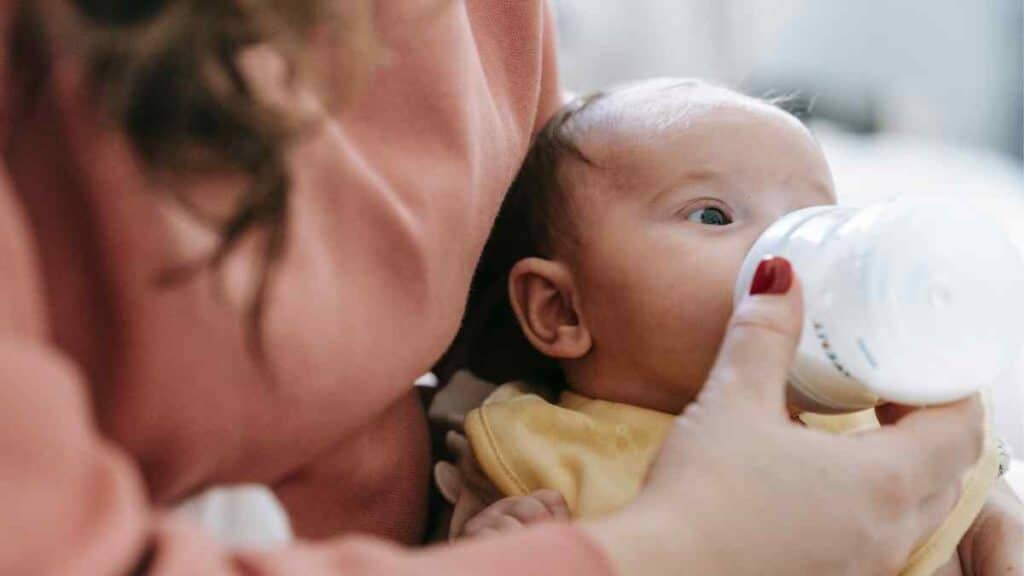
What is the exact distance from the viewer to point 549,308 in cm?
93

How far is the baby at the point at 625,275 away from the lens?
829 millimetres

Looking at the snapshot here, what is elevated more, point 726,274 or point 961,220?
point 961,220

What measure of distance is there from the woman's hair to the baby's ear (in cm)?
39

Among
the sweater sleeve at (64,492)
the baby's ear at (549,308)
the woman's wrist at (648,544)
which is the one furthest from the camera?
the baby's ear at (549,308)

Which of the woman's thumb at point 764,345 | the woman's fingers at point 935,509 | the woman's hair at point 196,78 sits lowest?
the woman's fingers at point 935,509

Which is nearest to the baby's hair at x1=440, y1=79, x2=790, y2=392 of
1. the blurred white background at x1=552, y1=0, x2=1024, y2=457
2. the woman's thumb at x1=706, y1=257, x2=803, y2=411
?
the woman's thumb at x1=706, y1=257, x2=803, y2=411

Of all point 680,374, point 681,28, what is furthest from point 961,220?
point 681,28

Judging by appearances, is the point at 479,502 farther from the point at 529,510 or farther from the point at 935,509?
the point at 935,509

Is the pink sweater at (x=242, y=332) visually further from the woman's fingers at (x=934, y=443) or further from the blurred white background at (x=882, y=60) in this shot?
the blurred white background at (x=882, y=60)

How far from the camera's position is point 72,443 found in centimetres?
47

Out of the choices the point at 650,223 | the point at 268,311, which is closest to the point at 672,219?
the point at 650,223

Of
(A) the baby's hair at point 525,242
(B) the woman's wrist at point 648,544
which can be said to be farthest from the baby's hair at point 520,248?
(B) the woman's wrist at point 648,544

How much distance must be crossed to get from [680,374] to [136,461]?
1.32 feet

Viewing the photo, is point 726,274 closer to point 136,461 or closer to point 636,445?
point 636,445
